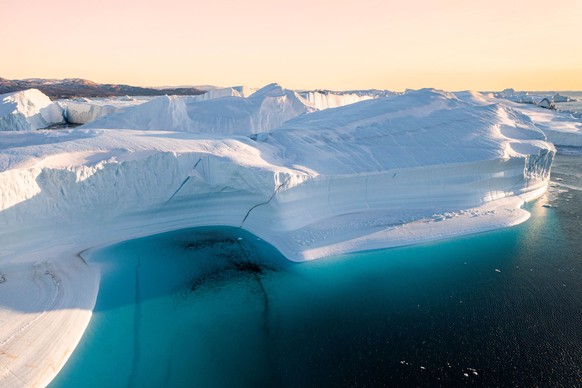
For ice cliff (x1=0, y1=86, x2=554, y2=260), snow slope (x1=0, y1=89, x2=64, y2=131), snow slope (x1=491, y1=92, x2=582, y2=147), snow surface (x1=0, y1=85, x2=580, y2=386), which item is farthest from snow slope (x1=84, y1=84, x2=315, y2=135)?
snow slope (x1=491, y1=92, x2=582, y2=147)

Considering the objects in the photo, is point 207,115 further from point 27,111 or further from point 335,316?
point 335,316

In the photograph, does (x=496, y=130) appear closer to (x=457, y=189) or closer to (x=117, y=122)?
(x=457, y=189)

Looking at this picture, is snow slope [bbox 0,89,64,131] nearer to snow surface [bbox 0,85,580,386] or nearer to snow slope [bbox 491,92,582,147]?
snow surface [bbox 0,85,580,386]

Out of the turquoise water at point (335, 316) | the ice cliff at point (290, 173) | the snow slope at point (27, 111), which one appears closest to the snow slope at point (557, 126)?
the ice cliff at point (290, 173)

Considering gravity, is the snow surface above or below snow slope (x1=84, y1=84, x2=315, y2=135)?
below

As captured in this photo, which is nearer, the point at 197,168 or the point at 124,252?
the point at 124,252

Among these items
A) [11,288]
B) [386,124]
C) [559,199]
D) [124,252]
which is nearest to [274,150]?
[386,124]

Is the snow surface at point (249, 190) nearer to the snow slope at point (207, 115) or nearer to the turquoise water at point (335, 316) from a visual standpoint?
the turquoise water at point (335, 316)
